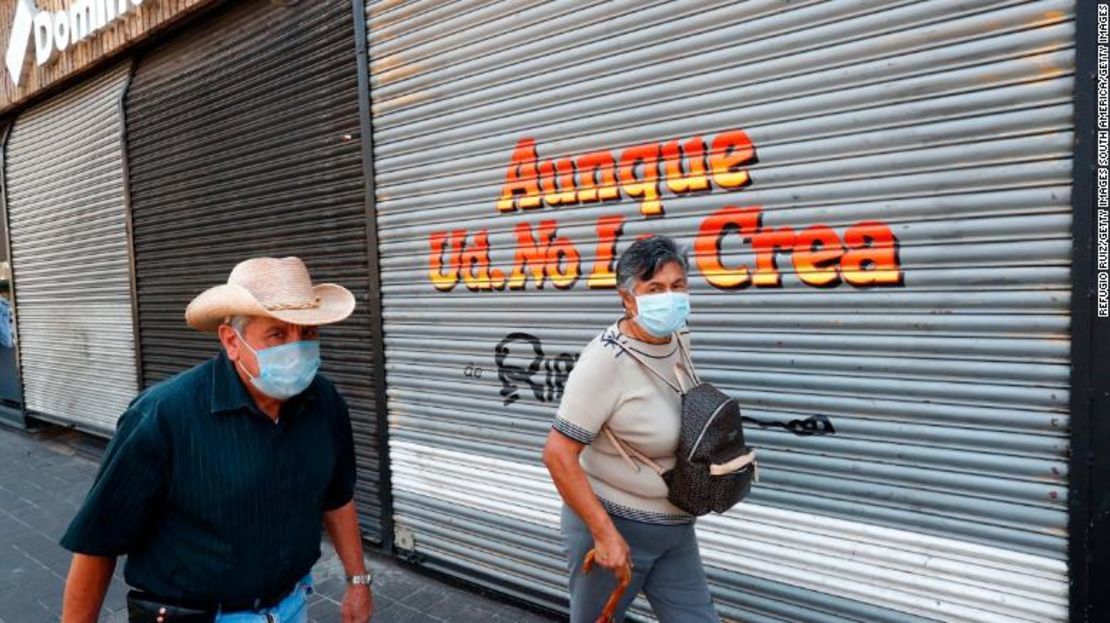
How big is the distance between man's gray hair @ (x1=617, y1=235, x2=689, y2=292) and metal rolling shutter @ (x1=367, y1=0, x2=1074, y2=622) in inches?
34.7

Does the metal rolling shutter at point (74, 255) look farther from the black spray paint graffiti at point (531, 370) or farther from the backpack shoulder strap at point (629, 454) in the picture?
the backpack shoulder strap at point (629, 454)

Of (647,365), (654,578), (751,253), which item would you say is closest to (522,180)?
(751,253)

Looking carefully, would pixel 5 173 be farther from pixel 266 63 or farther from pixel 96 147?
pixel 266 63

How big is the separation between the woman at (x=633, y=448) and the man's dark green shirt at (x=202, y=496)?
2.73ft

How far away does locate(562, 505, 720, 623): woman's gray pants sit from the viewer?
241 cm

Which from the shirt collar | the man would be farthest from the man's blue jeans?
the shirt collar

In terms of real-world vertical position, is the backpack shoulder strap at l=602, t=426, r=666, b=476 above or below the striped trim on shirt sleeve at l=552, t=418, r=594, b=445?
below

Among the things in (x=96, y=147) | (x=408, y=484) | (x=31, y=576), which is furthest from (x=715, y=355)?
(x=96, y=147)

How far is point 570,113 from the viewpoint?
3764 mm

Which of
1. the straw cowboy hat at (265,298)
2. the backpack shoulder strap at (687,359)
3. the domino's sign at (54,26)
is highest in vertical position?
the domino's sign at (54,26)

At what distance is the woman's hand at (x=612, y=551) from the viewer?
7.29 ft

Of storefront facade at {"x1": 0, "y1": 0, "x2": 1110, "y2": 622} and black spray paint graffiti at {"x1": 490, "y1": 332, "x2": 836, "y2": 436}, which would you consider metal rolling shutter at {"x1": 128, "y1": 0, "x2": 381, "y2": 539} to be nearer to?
storefront facade at {"x1": 0, "y1": 0, "x2": 1110, "y2": 622}

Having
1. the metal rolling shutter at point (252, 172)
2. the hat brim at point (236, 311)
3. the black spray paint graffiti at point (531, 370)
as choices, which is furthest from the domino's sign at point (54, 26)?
the hat brim at point (236, 311)

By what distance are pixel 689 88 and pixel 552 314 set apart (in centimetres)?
137
